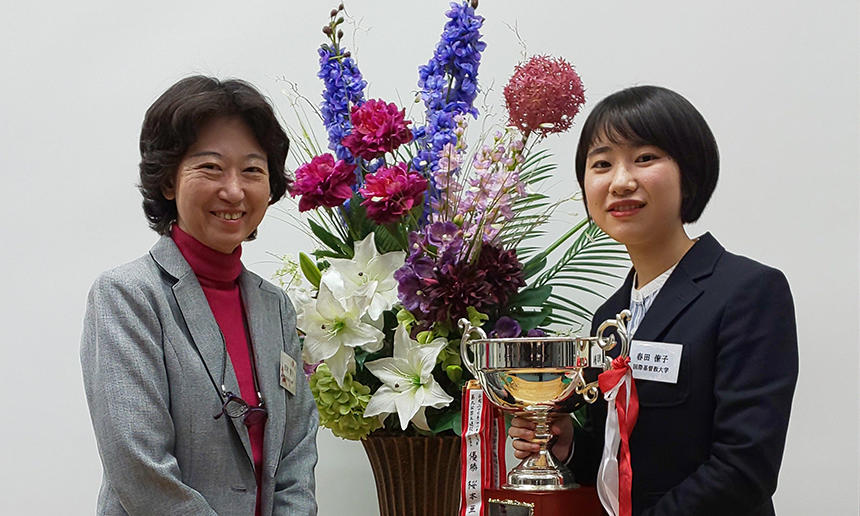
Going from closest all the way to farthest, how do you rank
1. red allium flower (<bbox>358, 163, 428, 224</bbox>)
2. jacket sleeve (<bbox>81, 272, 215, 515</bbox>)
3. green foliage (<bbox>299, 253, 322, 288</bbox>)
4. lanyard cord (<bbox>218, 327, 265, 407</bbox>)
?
jacket sleeve (<bbox>81, 272, 215, 515</bbox>)
lanyard cord (<bbox>218, 327, 265, 407</bbox>)
red allium flower (<bbox>358, 163, 428, 224</bbox>)
green foliage (<bbox>299, 253, 322, 288</bbox>)

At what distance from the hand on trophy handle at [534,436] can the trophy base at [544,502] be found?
0.22 ft

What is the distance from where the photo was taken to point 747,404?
50.9 inches

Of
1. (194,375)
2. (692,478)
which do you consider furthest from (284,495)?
(692,478)

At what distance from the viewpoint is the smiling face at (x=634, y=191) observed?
55.6 inches

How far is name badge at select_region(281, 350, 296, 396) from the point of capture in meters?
1.46

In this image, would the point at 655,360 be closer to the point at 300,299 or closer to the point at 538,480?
the point at 538,480

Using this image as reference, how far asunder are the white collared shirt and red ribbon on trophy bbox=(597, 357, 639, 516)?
13 cm

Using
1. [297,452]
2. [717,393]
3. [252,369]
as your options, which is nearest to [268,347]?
[252,369]

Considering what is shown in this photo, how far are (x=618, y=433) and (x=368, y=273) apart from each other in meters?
0.52

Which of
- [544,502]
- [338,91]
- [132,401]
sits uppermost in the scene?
[338,91]

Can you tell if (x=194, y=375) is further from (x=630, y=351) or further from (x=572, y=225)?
(x=572, y=225)

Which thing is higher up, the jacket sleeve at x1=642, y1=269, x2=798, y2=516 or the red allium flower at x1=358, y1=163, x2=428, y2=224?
the red allium flower at x1=358, y1=163, x2=428, y2=224

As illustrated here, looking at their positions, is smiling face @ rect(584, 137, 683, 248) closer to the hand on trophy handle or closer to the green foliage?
the hand on trophy handle

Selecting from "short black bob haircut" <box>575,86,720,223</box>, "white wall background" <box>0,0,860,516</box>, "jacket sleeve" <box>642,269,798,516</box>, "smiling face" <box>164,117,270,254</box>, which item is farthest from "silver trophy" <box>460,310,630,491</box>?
"white wall background" <box>0,0,860,516</box>
